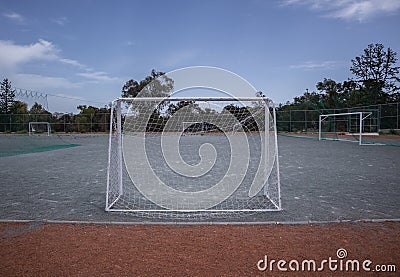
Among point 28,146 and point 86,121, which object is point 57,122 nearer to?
point 86,121

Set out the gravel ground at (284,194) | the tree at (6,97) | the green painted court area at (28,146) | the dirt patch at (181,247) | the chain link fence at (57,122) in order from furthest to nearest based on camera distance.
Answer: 1. the tree at (6,97)
2. the chain link fence at (57,122)
3. the green painted court area at (28,146)
4. the gravel ground at (284,194)
5. the dirt patch at (181,247)

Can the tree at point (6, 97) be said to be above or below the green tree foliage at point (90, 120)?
above

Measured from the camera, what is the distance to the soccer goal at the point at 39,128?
32812 millimetres

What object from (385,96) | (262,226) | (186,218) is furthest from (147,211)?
(385,96)

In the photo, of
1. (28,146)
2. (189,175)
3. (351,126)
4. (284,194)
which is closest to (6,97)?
(28,146)

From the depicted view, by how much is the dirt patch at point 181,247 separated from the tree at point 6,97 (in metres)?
41.0

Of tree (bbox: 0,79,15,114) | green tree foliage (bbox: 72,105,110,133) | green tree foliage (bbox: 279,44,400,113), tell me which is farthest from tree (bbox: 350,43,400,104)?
tree (bbox: 0,79,15,114)

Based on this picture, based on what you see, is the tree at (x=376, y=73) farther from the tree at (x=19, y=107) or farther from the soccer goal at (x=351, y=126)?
the tree at (x=19, y=107)

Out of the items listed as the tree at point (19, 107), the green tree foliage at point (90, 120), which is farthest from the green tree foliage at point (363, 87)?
the tree at point (19, 107)

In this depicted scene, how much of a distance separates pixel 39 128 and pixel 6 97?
892cm

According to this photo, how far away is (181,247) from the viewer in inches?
113

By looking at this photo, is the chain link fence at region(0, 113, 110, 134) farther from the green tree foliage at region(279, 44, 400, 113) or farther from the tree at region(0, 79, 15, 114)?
the green tree foliage at region(279, 44, 400, 113)

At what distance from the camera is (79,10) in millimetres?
12219

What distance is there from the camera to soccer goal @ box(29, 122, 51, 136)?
32812 millimetres
